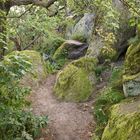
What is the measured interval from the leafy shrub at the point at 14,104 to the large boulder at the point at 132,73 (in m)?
2.57

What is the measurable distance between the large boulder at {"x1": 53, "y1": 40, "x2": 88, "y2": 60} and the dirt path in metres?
5.62

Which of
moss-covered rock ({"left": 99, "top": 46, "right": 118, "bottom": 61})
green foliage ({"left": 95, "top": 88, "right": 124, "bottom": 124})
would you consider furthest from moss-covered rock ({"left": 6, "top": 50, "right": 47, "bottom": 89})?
green foliage ({"left": 95, "top": 88, "right": 124, "bottom": 124})

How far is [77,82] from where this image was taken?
11766mm

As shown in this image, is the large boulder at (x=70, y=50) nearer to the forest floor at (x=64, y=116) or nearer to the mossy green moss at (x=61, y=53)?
the mossy green moss at (x=61, y=53)

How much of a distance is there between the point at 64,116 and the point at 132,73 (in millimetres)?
2606

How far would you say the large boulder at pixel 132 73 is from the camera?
8.57 m

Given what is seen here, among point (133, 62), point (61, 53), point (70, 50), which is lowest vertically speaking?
point (61, 53)

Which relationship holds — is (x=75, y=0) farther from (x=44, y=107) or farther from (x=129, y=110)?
(x=129, y=110)

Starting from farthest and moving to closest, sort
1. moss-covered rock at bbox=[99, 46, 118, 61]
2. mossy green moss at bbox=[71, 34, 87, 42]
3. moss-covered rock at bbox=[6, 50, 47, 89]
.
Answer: mossy green moss at bbox=[71, 34, 87, 42]
moss-covered rock at bbox=[99, 46, 118, 61]
moss-covered rock at bbox=[6, 50, 47, 89]

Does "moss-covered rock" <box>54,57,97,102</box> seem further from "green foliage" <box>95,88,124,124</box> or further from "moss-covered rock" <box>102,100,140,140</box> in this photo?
"moss-covered rock" <box>102,100,140,140</box>

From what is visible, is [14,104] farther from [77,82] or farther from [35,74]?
[35,74]

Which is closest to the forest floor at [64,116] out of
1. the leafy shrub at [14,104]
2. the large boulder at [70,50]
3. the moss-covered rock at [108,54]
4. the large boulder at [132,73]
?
the leafy shrub at [14,104]

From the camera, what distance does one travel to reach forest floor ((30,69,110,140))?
29.0 ft

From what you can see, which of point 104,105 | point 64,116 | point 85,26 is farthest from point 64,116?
point 85,26
